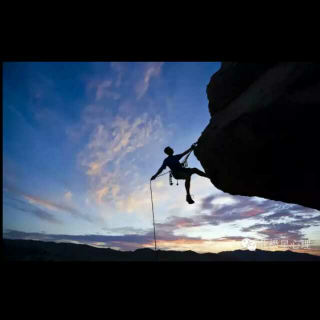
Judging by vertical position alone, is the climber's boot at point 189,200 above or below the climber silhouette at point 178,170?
below

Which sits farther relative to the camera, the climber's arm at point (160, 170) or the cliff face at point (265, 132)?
the climber's arm at point (160, 170)

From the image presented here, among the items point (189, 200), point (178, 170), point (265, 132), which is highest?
point (265, 132)

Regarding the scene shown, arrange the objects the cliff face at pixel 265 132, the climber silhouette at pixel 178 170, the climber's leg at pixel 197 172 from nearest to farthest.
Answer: the cliff face at pixel 265 132
the climber silhouette at pixel 178 170
the climber's leg at pixel 197 172

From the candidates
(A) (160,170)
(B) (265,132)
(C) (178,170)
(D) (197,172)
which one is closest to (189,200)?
(D) (197,172)

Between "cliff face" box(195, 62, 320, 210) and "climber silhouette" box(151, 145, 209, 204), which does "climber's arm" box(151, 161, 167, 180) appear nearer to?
"climber silhouette" box(151, 145, 209, 204)

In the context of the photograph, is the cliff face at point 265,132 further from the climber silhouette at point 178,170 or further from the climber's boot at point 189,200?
the climber's boot at point 189,200

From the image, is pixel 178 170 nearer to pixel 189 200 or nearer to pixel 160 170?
pixel 160 170

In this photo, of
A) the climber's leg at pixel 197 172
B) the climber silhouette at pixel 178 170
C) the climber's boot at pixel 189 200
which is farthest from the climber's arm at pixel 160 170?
the climber's boot at pixel 189 200

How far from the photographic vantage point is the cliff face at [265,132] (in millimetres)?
6688

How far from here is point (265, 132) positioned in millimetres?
7328
